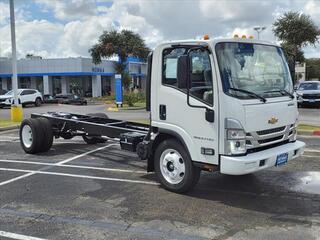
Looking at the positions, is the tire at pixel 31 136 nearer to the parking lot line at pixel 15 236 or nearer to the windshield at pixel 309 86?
the parking lot line at pixel 15 236

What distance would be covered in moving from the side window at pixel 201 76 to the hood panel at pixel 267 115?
1.94 feet

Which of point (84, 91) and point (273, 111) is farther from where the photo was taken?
point (84, 91)

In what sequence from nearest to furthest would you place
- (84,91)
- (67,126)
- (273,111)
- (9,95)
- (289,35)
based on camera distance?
(273,111), (67,126), (9,95), (289,35), (84,91)

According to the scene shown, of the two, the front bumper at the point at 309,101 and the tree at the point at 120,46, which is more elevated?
the tree at the point at 120,46

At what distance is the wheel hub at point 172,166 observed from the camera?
22.7 feet

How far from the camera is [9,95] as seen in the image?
37500 mm

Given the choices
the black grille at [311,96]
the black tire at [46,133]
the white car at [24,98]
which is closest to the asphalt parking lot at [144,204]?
the black tire at [46,133]

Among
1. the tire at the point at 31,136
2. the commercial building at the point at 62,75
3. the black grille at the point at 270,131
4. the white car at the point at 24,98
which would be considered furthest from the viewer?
the commercial building at the point at 62,75

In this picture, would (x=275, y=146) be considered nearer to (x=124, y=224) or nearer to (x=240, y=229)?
(x=240, y=229)

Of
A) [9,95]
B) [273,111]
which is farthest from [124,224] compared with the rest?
[9,95]

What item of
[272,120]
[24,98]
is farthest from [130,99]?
[272,120]

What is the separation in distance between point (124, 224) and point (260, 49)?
11.1 feet

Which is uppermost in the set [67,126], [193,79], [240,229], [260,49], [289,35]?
[289,35]

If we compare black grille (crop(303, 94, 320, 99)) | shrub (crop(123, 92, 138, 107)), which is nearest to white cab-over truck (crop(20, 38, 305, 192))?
black grille (crop(303, 94, 320, 99))
